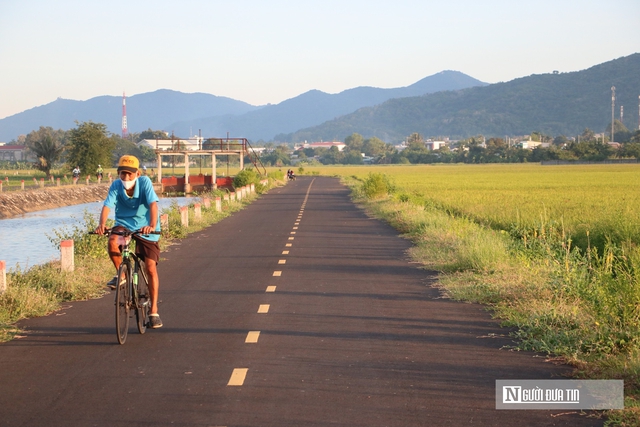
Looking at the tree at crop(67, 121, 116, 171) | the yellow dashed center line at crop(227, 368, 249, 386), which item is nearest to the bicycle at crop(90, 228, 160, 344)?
the yellow dashed center line at crop(227, 368, 249, 386)

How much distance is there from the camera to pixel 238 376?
22.2ft

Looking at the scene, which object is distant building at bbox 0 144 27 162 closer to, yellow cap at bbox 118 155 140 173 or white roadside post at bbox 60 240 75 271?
white roadside post at bbox 60 240 75 271

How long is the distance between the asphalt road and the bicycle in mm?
198

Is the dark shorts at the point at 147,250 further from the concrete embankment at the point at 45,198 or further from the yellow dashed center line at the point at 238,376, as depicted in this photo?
the concrete embankment at the point at 45,198

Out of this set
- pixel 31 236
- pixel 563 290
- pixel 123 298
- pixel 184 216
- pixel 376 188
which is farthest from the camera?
pixel 376 188

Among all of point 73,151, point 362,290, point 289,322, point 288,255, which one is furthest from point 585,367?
point 73,151

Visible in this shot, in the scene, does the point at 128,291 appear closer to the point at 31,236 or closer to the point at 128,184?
the point at 128,184

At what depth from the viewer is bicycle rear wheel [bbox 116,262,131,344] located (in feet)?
26.0

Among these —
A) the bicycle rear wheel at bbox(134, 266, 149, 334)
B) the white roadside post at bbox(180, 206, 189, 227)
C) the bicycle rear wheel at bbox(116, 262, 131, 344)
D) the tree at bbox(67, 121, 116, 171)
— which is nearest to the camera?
the bicycle rear wheel at bbox(116, 262, 131, 344)

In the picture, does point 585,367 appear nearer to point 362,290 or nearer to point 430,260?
point 362,290

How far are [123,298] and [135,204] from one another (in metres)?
1.05

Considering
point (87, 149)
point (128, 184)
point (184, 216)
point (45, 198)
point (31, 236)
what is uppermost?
point (87, 149)

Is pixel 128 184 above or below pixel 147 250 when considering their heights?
above

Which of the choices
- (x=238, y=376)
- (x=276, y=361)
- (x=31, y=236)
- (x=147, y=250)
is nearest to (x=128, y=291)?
(x=147, y=250)
